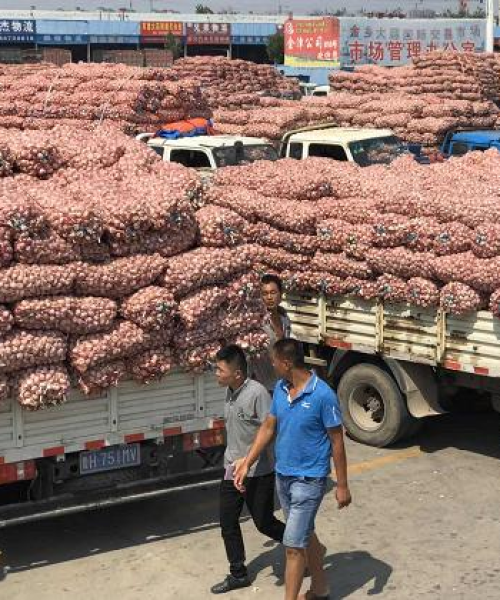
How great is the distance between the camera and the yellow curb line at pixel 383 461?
10242 mm

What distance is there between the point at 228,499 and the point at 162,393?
3.79 feet

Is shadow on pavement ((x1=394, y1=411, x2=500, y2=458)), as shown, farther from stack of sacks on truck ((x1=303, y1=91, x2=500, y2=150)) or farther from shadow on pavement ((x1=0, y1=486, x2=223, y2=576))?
stack of sacks on truck ((x1=303, y1=91, x2=500, y2=150))

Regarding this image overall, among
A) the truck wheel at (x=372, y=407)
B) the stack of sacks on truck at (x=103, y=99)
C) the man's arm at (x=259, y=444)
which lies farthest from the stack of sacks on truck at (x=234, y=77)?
the man's arm at (x=259, y=444)

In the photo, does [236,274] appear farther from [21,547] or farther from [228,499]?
[21,547]

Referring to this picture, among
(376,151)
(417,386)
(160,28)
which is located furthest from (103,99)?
(160,28)

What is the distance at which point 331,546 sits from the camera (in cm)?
845

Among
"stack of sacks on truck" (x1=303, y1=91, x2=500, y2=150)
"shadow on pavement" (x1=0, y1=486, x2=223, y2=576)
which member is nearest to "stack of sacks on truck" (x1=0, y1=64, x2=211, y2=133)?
"stack of sacks on truck" (x1=303, y1=91, x2=500, y2=150)

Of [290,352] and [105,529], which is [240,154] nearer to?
[105,529]

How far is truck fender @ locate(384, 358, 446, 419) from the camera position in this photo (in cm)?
1045

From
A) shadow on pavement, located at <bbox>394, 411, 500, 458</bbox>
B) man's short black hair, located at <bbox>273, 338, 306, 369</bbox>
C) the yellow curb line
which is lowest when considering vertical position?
shadow on pavement, located at <bbox>394, 411, 500, 458</bbox>

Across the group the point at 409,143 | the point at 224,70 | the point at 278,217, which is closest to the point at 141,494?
the point at 278,217

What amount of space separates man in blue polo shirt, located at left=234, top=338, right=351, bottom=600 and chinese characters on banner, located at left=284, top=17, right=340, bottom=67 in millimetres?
50340

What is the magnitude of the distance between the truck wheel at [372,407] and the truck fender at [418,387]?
16 cm

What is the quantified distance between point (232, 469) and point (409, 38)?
5539 centimetres
